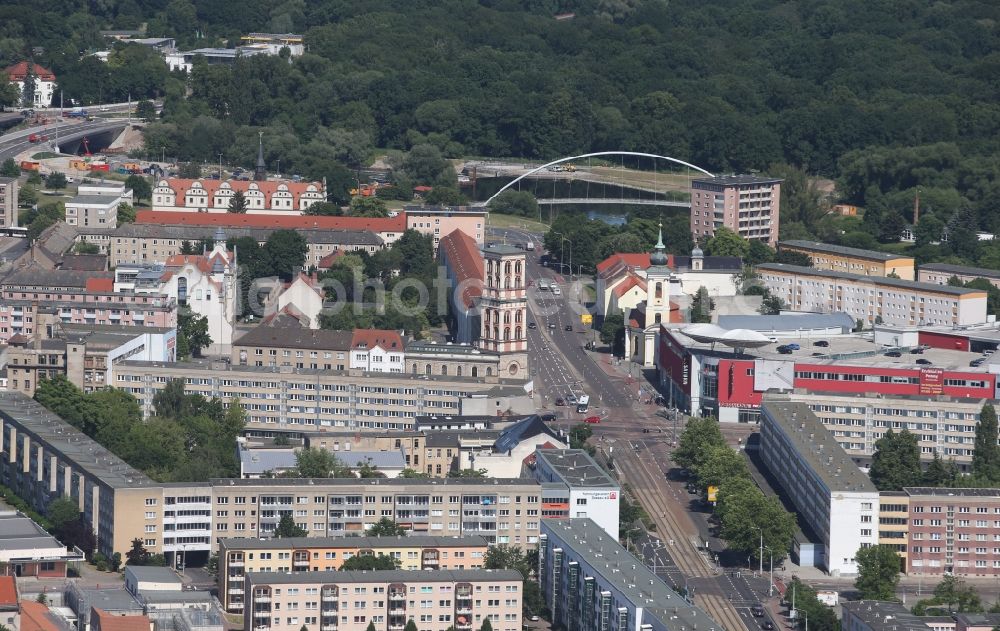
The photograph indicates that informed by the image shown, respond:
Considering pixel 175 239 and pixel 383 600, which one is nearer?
pixel 383 600

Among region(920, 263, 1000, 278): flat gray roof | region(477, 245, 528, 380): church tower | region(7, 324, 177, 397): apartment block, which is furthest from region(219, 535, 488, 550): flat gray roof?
region(920, 263, 1000, 278): flat gray roof

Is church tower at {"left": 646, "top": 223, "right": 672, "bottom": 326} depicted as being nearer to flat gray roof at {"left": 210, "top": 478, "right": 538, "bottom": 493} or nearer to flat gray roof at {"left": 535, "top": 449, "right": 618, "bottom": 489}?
flat gray roof at {"left": 535, "top": 449, "right": 618, "bottom": 489}

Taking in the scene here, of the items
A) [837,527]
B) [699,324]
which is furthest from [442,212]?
[837,527]

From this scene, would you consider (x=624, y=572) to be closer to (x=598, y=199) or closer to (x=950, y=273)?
(x=950, y=273)

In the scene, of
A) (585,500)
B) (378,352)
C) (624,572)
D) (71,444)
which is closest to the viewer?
(624,572)

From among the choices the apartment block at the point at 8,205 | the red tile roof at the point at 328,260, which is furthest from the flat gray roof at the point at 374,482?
the apartment block at the point at 8,205

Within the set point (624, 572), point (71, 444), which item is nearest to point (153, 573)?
point (71, 444)

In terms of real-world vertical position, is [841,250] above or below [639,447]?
above
